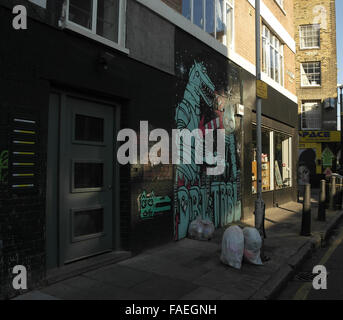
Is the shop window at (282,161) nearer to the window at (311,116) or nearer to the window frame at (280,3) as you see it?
the window frame at (280,3)

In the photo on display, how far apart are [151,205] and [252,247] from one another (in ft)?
6.59

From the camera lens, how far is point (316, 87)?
84.6ft

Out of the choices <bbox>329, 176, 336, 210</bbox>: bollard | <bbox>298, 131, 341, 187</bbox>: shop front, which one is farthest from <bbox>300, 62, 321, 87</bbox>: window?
<bbox>329, 176, 336, 210</bbox>: bollard

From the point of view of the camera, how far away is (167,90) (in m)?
6.70

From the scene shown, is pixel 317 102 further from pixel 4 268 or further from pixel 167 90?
pixel 4 268

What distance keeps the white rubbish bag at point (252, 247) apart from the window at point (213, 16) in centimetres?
526

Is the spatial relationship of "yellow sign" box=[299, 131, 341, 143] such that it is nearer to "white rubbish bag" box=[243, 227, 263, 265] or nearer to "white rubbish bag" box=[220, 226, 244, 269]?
"white rubbish bag" box=[243, 227, 263, 265]

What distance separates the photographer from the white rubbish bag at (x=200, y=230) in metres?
7.04

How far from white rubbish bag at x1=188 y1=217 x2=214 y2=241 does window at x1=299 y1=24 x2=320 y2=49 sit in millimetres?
24133

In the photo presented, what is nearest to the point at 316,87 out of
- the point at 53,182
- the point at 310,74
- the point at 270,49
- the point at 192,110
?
the point at 310,74

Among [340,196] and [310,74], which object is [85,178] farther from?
[310,74]

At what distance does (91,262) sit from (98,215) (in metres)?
0.78

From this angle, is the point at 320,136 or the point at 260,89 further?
the point at 320,136
